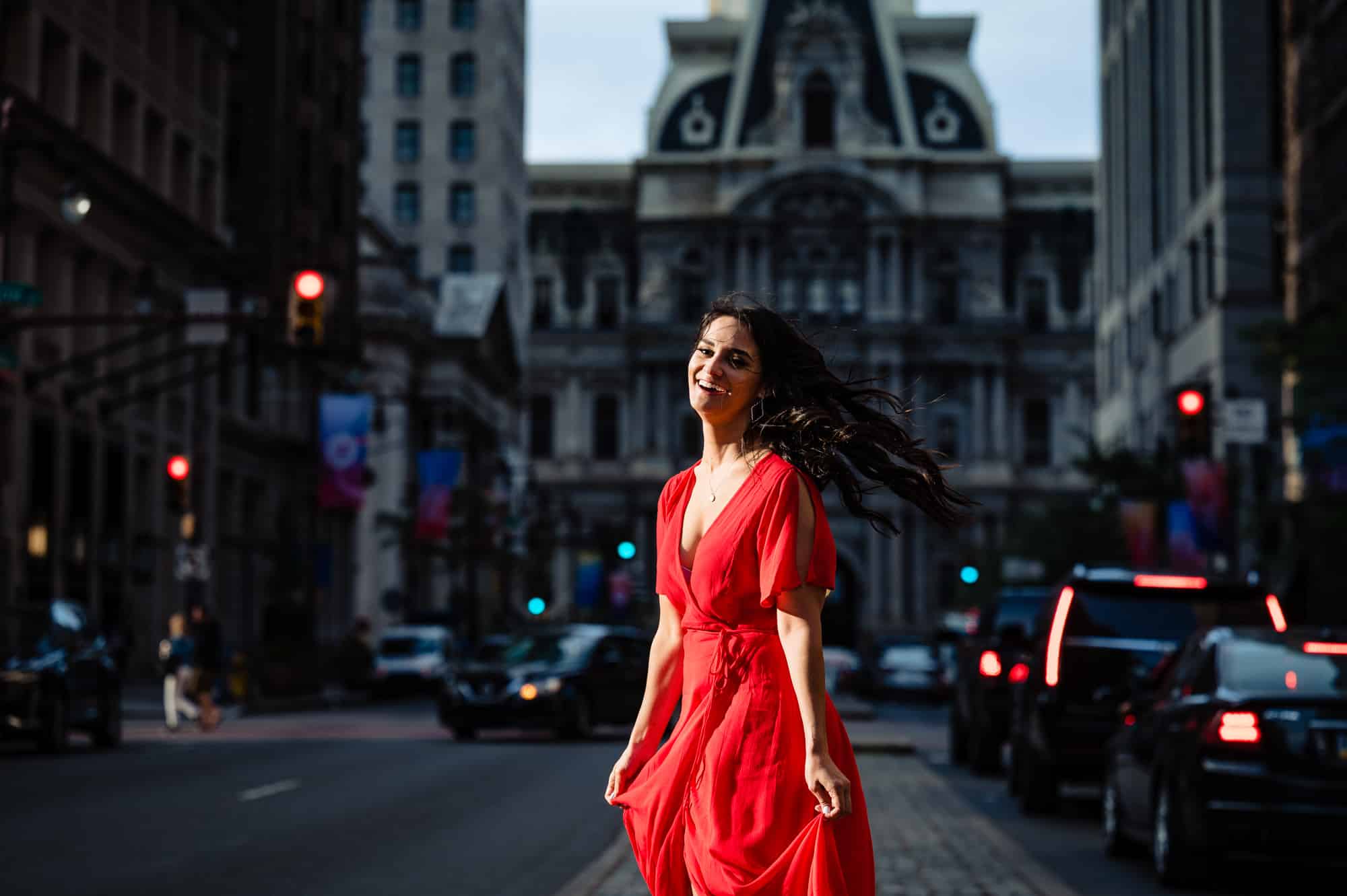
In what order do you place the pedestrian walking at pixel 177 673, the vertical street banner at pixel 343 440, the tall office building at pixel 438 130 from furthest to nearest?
the tall office building at pixel 438 130
the vertical street banner at pixel 343 440
the pedestrian walking at pixel 177 673

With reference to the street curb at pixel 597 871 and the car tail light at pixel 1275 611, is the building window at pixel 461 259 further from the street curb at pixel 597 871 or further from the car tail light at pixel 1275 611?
the street curb at pixel 597 871

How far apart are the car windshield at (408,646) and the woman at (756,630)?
1893 inches

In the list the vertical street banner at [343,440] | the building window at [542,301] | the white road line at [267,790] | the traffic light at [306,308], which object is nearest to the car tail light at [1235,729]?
the white road line at [267,790]

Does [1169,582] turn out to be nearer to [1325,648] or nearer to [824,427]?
[1325,648]

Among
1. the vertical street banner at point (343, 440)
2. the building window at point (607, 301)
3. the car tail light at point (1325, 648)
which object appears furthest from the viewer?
the building window at point (607, 301)

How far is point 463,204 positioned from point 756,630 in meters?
94.0

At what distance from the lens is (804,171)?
107 m

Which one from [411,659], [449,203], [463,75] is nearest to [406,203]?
[449,203]

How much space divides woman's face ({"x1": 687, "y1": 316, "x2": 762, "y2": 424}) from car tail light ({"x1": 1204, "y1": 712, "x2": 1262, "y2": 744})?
7354 millimetres

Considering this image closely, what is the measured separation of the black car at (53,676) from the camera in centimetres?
2378

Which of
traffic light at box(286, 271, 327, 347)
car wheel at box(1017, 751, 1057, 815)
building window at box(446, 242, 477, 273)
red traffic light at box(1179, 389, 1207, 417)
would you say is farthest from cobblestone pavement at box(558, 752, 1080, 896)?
building window at box(446, 242, 477, 273)

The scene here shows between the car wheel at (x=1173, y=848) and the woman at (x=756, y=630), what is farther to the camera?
the car wheel at (x=1173, y=848)

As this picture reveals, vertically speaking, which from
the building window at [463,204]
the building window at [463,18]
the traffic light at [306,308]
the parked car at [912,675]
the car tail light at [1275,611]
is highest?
the building window at [463,18]

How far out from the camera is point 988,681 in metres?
24.3
